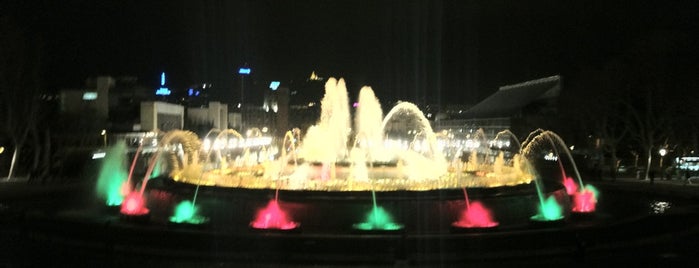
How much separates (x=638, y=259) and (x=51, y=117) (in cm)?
4860

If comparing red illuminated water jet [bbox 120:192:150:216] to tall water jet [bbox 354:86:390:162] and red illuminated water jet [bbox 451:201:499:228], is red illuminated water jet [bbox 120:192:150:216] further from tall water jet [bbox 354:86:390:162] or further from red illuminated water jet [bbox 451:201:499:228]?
tall water jet [bbox 354:86:390:162]

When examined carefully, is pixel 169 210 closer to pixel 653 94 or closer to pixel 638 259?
pixel 638 259

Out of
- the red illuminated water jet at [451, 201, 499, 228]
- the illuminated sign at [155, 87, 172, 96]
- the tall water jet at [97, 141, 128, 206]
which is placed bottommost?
the red illuminated water jet at [451, 201, 499, 228]

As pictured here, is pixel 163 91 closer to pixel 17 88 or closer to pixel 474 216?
pixel 17 88

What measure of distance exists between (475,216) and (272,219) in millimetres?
5993

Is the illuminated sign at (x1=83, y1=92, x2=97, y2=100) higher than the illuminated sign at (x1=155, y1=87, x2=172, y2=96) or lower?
lower

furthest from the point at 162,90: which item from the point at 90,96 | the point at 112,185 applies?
the point at 112,185

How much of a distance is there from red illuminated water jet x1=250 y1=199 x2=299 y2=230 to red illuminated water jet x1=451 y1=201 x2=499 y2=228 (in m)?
4.85

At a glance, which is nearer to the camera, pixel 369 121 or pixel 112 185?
pixel 112 185

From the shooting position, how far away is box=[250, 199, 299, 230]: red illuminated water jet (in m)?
18.6

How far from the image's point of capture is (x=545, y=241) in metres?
16.4

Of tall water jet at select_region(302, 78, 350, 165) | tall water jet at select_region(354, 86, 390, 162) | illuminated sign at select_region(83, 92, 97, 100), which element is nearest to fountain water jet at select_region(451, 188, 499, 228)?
tall water jet at select_region(302, 78, 350, 165)

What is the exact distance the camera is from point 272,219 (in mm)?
18922

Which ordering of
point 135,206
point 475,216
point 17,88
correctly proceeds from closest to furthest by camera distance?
point 475,216 → point 135,206 → point 17,88
